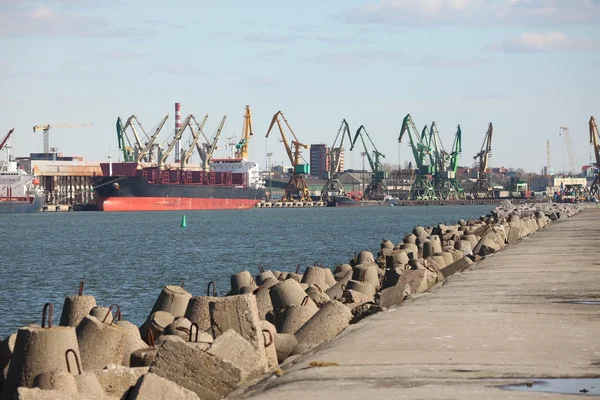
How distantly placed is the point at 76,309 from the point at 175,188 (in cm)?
12515

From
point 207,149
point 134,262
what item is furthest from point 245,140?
point 134,262

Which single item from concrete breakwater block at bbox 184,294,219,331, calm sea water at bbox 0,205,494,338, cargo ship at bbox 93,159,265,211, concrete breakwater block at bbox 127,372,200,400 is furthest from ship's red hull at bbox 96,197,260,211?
concrete breakwater block at bbox 127,372,200,400

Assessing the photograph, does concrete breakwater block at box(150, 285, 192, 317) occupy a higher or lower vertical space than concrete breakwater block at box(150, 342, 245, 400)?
lower

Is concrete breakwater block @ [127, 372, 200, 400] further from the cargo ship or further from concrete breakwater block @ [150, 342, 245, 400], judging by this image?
the cargo ship

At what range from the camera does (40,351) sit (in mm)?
8539

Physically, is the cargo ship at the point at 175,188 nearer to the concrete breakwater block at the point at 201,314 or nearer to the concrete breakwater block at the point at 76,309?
the concrete breakwater block at the point at 76,309

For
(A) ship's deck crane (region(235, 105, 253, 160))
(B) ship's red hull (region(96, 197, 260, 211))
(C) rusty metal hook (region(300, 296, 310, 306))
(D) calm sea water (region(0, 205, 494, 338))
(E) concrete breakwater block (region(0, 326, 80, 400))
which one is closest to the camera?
(E) concrete breakwater block (region(0, 326, 80, 400))

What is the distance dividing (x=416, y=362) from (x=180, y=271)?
28456 mm

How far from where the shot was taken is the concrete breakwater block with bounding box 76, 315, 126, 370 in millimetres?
9414

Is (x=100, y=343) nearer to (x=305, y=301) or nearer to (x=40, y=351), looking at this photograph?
A: (x=40, y=351)

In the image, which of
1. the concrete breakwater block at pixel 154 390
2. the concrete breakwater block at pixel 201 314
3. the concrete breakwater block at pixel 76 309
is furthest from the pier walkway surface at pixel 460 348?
the concrete breakwater block at pixel 76 309

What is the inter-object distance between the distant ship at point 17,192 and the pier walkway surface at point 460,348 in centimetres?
12330

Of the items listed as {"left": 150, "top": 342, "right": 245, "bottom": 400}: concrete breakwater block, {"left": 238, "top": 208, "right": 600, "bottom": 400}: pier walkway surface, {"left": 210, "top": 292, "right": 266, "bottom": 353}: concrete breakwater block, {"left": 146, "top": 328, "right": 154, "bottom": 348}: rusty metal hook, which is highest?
{"left": 210, "top": 292, "right": 266, "bottom": 353}: concrete breakwater block

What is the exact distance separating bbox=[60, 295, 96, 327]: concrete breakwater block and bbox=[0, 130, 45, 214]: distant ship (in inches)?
4865
